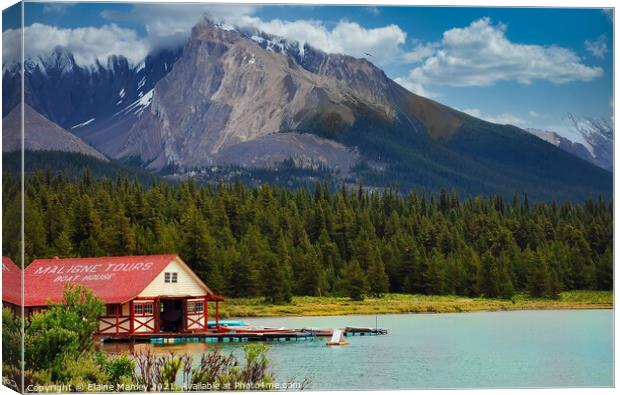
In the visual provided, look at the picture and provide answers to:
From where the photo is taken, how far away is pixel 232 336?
27.8m

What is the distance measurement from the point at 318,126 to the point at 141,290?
868cm

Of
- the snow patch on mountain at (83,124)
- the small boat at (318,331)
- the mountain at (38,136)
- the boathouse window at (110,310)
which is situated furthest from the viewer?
the snow patch on mountain at (83,124)

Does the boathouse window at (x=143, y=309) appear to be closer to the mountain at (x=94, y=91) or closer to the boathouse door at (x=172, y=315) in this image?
the boathouse door at (x=172, y=315)

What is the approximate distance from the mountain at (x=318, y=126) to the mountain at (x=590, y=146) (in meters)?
0.33

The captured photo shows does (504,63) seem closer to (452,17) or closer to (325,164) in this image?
(452,17)

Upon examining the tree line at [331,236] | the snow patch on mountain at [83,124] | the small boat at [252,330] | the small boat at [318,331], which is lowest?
the small boat at [318,331]

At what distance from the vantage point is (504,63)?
27.0 meters

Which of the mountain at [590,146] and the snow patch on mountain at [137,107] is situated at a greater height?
the snow patch on mountain at [137,107]

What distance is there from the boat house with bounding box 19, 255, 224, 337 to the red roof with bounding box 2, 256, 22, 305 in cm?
151

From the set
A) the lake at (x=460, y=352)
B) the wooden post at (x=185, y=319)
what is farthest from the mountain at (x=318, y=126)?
the wooden post at (x=185, y=319)

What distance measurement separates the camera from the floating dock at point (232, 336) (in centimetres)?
2700

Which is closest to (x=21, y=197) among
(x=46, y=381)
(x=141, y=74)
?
(x=46, y=381)

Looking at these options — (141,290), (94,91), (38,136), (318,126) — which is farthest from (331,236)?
(38,136)

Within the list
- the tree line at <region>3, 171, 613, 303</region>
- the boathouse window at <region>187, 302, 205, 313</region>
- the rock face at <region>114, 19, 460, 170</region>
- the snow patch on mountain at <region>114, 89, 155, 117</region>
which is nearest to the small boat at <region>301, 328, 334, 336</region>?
the tree line at <region>3, 171, 613, 303</region>
